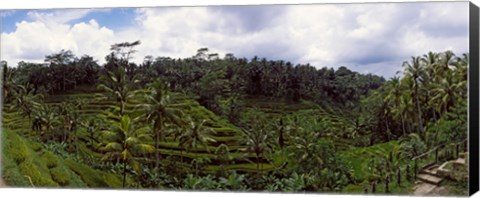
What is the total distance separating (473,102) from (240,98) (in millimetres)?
2888

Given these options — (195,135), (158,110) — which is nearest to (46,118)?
(158,110)

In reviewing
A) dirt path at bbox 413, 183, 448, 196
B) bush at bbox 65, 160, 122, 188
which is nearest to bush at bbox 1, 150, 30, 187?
bush at bbox 65, 160, 122, 188

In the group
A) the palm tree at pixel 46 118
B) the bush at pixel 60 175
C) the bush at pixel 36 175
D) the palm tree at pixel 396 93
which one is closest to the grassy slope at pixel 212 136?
the palm tree at pixel 46 118

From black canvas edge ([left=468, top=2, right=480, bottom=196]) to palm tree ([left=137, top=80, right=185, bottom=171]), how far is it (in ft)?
11.8

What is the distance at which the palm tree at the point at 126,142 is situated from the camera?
42.6 feet

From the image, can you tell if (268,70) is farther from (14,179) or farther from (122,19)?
(14,179)

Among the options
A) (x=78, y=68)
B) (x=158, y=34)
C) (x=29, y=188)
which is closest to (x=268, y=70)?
(x=158, y=34)

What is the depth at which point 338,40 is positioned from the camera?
40.5ft

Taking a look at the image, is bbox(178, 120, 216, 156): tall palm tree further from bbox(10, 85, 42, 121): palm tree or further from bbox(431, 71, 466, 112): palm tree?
bbox(431, 71, 466, 112): palm tree

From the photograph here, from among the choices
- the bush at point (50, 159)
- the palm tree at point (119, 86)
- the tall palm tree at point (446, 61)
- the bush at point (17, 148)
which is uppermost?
the tall palm tree at point (446, 61)

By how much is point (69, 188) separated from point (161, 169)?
1320mm

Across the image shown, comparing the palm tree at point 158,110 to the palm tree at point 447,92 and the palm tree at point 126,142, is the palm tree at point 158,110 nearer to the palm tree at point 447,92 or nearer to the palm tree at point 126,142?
the palm tree at point 126,142

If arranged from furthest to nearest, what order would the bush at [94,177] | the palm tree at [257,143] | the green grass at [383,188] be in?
1. the bush at [94,177]
2. the palm tree at [257,143]
3. the green grass at [383,188]

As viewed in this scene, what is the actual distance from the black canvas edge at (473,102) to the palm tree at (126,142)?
399cm
